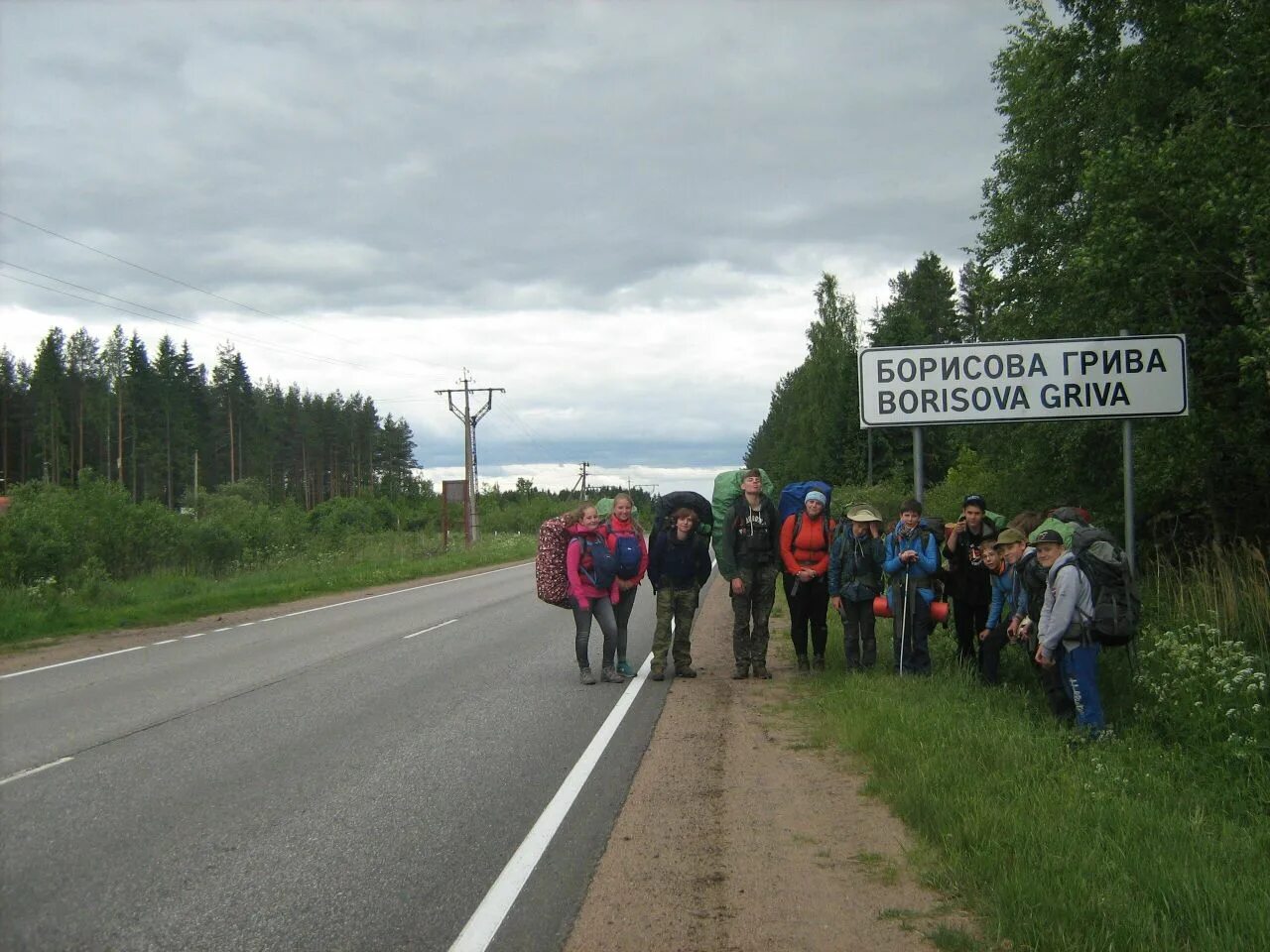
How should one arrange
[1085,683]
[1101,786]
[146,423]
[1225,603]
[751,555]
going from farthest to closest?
[146,423] < [751,555] < [1225,603] < [1085,683] < [1101,786]

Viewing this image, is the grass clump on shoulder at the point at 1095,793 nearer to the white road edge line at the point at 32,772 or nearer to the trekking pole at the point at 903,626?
the trekking pole at the point at 903,626

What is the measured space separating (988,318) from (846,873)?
1964cm

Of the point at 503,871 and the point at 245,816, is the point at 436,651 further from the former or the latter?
the point at 503,871

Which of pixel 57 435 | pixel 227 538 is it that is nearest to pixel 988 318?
pixel 227 538

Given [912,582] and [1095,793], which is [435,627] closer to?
[912,582]

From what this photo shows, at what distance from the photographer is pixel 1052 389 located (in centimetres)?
1019

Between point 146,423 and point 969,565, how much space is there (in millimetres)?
75298

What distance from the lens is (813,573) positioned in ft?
34.3

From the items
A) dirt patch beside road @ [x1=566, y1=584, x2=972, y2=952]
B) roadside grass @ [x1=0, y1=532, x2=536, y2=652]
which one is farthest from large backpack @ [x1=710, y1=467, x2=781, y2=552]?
roadside grass @ [x1=0, y1=532, x2=536, y2=652]

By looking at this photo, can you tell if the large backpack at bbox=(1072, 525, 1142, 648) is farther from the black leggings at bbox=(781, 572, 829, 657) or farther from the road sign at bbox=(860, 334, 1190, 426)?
the black leggings at bbox=(781, 572, 829, 657)

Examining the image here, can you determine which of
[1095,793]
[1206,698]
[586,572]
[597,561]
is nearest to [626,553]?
[597,561]

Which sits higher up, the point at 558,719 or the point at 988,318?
the point at 988,318

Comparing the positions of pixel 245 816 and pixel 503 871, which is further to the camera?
pixel 245 816

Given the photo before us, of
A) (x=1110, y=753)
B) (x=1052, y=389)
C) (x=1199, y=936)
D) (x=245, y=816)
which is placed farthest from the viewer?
(x=1052, y=389)
